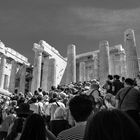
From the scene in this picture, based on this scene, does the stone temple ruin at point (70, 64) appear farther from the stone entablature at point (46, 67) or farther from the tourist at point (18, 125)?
the tourist at point (18, 125)

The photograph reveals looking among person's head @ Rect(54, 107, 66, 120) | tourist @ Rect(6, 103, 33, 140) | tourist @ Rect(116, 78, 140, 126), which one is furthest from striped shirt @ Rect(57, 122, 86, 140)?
person's head @ Rect(54, 107, 66, 120)

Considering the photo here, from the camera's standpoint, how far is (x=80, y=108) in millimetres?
3406

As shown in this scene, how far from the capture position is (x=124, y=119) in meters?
1.66

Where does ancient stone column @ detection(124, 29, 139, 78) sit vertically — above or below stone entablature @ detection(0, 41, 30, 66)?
below

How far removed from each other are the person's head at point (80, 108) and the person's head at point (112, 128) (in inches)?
64.0

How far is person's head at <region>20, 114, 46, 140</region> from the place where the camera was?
11.7 feet

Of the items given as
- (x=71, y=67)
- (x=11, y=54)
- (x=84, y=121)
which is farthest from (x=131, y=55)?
(x=11, y=54)

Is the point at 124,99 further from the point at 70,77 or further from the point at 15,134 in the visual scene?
the point at 70,77

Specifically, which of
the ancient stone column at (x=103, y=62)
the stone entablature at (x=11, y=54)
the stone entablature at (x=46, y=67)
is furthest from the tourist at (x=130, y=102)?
the stone entablature at (x=11, y=54)

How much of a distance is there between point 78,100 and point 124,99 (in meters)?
3.97

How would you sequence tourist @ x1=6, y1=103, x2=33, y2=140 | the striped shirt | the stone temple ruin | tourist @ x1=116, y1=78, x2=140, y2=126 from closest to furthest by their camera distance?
the striped shirt, tourist @ x1=6, y1=103, x2=33, y2=140, tourist @ x1=116, y1=78, x2=140, y2=126, the stone temple ruin

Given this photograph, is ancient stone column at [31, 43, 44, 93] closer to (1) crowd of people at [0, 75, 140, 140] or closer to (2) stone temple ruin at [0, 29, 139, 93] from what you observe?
(2) stone temple ruin at [0, 29, 139, 93]

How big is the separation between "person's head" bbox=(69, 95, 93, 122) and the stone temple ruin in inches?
821

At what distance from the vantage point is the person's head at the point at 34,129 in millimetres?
3557
